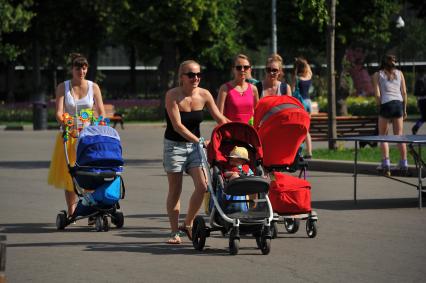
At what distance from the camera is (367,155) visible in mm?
23000

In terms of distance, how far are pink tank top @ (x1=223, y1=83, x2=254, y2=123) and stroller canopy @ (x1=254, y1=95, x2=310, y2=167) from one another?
0.69 meters

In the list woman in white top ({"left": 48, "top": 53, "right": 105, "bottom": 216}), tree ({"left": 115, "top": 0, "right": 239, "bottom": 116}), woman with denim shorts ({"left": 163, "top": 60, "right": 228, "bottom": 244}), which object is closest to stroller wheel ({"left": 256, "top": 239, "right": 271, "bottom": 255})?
woman with denim shorts ({"left": 163, "top": 60, "right": 228, "bottom": 244})

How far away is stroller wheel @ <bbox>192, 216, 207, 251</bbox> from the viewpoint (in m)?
11.3

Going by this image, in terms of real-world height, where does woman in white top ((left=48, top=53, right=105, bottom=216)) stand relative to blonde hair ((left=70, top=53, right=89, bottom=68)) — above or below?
below

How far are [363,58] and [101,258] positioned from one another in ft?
243

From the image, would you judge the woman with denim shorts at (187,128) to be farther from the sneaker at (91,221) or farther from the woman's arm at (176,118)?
the sneaker at (91,221)

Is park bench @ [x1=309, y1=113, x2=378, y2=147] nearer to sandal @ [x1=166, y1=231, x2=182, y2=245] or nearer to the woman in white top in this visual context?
the woman in white top

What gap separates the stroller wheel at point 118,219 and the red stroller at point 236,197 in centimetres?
155

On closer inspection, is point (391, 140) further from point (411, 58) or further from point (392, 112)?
point (411, 58)

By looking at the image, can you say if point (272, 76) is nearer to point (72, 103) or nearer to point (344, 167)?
point (72, 103)

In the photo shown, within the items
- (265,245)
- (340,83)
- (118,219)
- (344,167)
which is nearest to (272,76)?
(118,219)

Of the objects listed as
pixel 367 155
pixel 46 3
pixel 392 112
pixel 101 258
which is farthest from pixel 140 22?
pixel 101 258

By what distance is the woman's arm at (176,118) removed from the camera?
1167 cm

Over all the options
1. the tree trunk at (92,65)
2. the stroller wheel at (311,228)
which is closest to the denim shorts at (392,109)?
the stroller wheel at (311,228)
